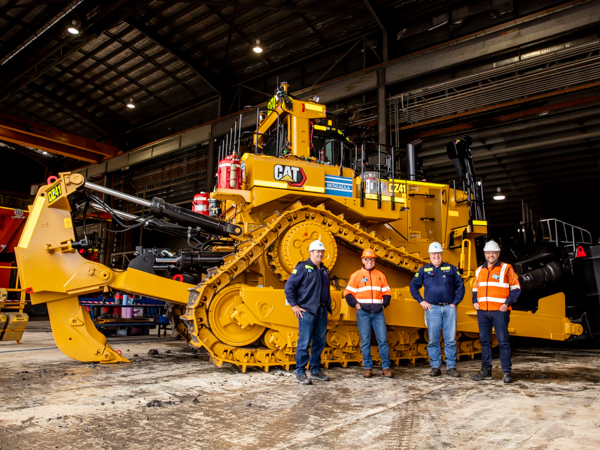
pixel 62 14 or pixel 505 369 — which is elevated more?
pixel 62 14

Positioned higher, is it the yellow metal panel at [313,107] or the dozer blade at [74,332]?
the yellow metal panel at [313,107]

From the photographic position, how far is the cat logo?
5977mm

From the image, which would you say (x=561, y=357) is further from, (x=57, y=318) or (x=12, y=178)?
(x=12, y=178)

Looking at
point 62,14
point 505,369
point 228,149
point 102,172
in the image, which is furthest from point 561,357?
point 102,172

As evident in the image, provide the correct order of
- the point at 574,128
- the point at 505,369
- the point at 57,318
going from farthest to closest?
1. the point at 574,128
2. the point at 57,318
3. the point at 505,369

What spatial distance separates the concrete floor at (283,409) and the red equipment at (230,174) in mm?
2395

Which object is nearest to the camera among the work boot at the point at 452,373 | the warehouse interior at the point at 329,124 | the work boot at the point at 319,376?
the warehouse interior at the point at 329,124

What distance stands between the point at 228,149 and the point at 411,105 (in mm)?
7662

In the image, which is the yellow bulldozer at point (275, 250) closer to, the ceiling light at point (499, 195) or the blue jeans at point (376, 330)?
the blue jeans at point (376, 330)

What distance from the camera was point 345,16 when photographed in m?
13.9

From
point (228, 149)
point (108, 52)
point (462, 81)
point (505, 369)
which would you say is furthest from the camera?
point (108, 52)

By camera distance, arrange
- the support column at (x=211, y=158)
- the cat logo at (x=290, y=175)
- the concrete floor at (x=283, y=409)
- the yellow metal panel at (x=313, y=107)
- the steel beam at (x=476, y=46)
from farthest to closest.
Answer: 1. the support column at (x=211, y=158)
2. the steel beam at (x=476, y=46)
3. the yellow metal panel at (x=313, y=107)
4. the cat logo at (x=290, y=175)
5. the concrete floor at (x=283, y=409)

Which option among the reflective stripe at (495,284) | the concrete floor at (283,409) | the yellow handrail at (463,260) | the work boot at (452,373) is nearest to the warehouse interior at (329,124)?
the concrete floor at (283,409)

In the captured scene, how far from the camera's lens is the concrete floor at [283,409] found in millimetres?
2867
